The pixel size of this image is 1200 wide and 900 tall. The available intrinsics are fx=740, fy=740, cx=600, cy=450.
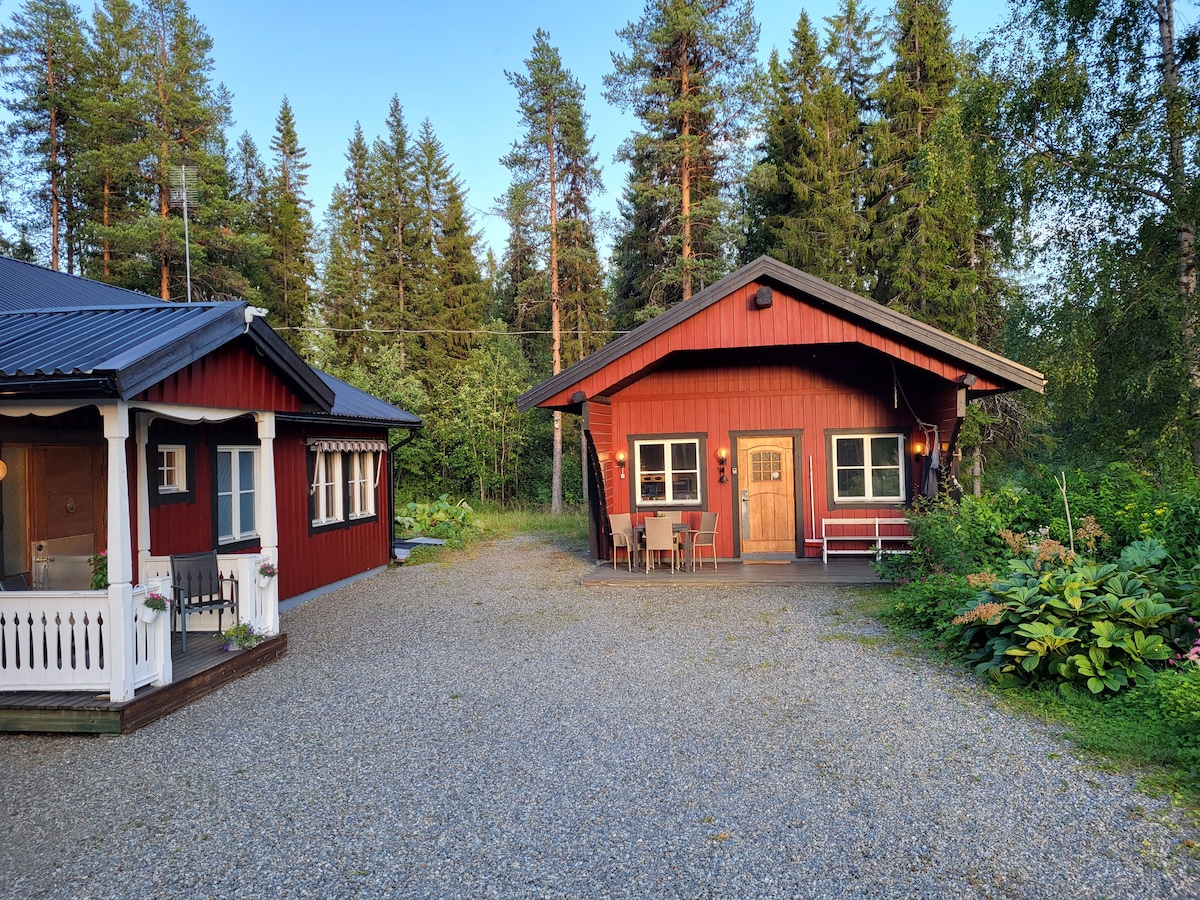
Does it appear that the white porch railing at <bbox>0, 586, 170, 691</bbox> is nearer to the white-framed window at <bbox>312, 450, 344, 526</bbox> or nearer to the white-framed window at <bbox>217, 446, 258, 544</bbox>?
the white-framed window at <bbox>217, 446, 258, 544</bbox>

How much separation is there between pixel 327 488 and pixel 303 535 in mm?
966

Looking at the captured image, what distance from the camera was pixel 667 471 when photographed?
12.0 metres

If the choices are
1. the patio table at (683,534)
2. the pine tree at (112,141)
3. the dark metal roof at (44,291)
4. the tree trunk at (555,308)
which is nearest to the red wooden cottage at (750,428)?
the patio table at (683,534)

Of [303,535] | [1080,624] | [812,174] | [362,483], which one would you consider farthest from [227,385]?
[812,174]

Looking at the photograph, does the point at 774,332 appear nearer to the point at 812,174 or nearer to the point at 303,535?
the point at 303,535

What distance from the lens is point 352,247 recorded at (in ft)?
93.0

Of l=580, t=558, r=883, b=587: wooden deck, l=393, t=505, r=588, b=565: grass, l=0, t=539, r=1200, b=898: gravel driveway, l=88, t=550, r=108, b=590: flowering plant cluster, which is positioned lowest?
l=0, t=539, r=1200, b=898: gravel driveway

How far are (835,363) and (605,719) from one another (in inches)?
316

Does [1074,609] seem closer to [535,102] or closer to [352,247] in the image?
[535,102]

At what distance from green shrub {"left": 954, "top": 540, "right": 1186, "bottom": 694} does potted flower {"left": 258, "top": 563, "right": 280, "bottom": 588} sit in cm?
581

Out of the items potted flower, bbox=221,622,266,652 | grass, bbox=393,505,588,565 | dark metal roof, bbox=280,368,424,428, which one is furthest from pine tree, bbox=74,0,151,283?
potted flower, bbox=221,622,266,652

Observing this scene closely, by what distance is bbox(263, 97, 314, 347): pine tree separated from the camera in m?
27.7

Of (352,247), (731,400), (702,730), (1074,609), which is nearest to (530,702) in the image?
(702,730)

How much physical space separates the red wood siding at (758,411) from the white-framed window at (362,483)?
3739 mm
